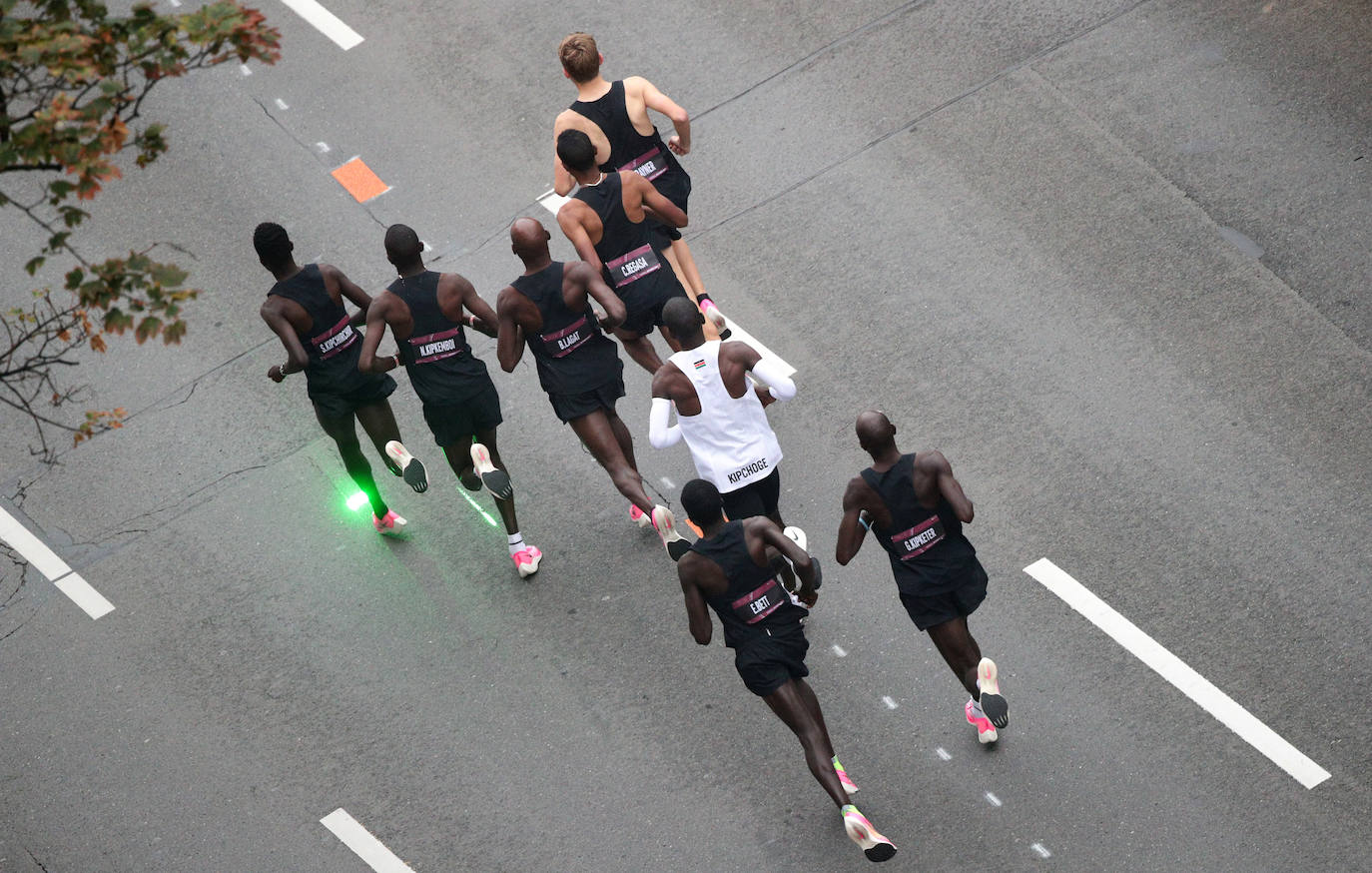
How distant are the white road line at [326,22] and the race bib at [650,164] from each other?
4.65m

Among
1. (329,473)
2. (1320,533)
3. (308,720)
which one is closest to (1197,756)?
(1320,533)

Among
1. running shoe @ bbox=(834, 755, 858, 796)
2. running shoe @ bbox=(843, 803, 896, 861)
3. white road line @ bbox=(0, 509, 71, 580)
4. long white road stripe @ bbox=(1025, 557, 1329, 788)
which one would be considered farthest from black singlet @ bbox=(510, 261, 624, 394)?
white road line @ bbox=(0, 509, 71, 580)

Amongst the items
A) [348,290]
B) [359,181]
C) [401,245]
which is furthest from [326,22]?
[401,245]

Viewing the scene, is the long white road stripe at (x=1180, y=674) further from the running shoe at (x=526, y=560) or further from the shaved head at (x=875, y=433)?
the running shoe at (x=526, y=560)

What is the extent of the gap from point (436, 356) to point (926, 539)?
3269 millimetres

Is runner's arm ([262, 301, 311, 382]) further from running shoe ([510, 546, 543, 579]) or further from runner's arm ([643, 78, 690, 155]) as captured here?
runner's arm ([643, 78, 690, 155])

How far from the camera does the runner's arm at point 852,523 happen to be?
8.05m

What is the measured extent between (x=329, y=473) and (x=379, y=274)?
1.93 meters

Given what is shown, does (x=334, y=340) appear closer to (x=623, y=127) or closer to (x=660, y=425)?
(x=660, y=425)

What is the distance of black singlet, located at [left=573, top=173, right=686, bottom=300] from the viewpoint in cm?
978

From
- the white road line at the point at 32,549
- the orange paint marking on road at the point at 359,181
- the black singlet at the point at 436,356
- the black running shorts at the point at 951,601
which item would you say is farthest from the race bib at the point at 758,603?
the orange paint marking on road at the point at 359,181

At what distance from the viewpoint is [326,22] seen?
1416cm

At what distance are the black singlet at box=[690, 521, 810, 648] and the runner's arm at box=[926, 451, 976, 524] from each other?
97 centimetres

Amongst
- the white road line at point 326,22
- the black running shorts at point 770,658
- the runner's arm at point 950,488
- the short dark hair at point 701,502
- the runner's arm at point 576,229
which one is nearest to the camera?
the runner's arm at point 950,488
